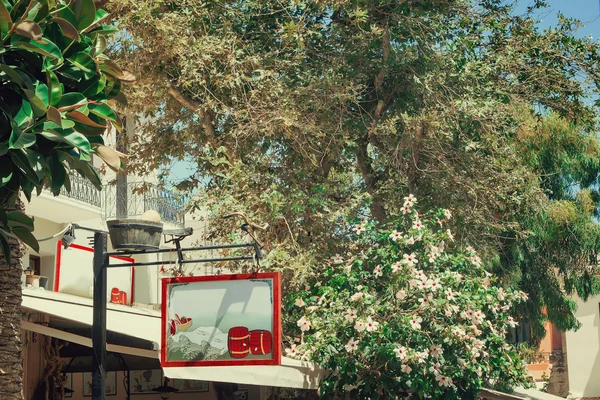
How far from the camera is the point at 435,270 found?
1322cm

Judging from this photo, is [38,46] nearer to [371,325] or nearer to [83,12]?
[83,12]

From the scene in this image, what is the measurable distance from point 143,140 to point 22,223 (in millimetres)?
8423

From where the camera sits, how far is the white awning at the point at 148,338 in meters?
9.76

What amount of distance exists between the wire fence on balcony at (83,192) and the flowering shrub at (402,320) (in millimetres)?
8186

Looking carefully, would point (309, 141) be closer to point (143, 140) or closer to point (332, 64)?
point (332, 64)

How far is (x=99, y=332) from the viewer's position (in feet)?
28.1

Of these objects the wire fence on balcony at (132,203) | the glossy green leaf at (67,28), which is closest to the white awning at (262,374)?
the glossy green leaf at (67,28)

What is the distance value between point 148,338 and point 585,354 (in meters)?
26.0

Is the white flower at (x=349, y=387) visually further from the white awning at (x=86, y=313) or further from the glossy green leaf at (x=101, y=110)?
the glossy green leaf at (x=101, y=110)

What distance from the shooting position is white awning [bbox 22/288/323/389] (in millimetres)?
9758

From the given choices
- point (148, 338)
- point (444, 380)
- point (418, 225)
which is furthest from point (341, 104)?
point (148, 338)

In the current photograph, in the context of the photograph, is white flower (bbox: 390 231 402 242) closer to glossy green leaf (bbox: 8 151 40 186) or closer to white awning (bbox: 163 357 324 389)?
white awning (bbox: 163 357 324 389)

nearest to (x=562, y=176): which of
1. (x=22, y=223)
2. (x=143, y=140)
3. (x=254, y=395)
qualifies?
(x=254, y=395)

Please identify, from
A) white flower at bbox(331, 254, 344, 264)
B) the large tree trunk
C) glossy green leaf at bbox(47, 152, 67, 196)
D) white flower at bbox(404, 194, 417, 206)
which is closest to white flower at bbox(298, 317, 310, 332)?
white flower at bbox(331, 254, 344, 264)
